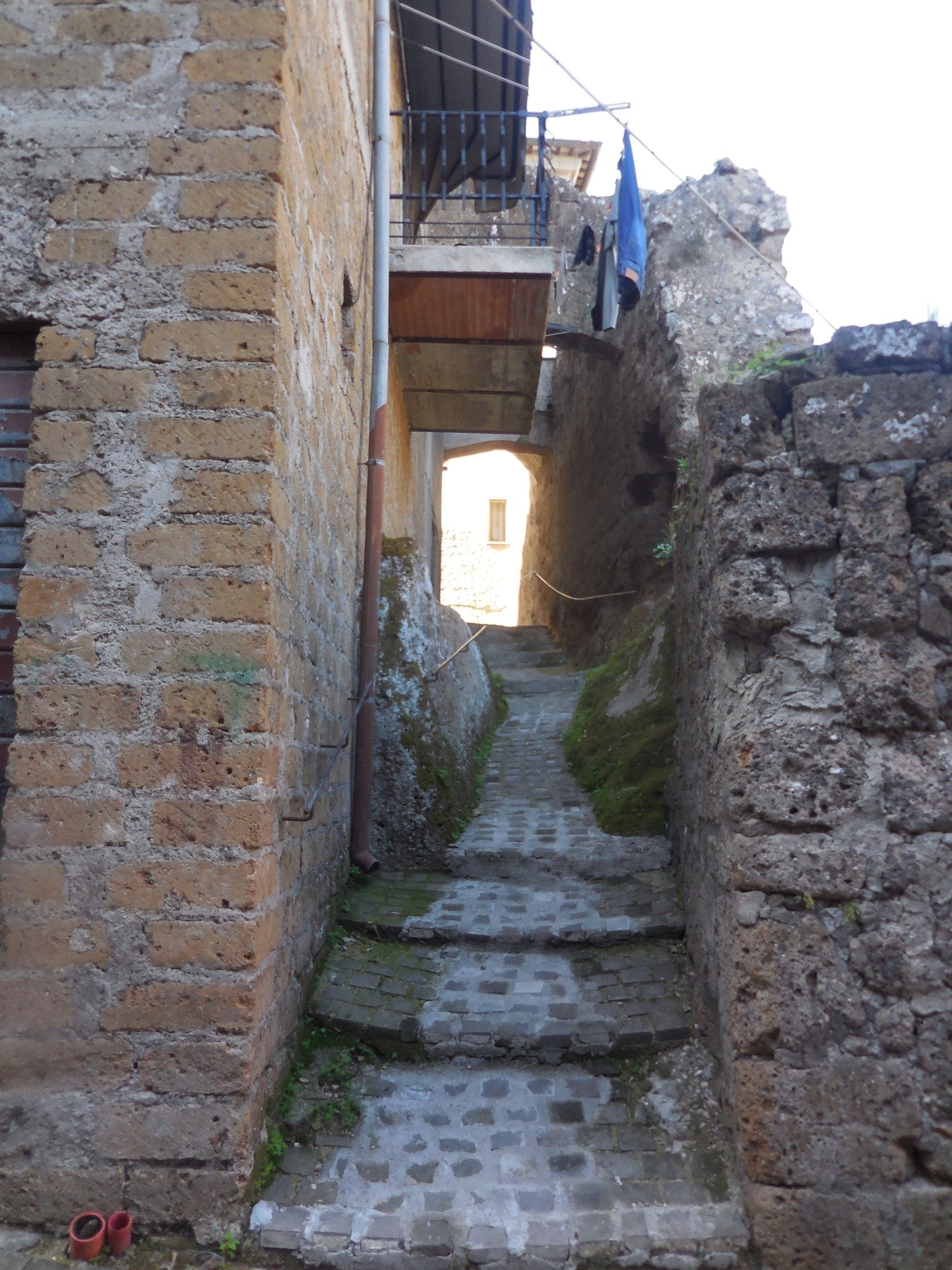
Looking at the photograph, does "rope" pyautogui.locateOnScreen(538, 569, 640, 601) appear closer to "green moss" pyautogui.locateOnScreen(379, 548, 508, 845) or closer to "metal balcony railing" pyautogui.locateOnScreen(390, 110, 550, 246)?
"metal balcony railing" pyautogui.locateOnScreen(390, 110, 550, 246)

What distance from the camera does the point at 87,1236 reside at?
237 centimetres

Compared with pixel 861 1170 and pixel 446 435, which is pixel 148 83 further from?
pixel 446 435

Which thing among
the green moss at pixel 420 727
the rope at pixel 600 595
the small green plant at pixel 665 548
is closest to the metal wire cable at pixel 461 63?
the green moss at pixel 420 727

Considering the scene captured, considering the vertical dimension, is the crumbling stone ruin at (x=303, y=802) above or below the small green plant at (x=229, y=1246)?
above

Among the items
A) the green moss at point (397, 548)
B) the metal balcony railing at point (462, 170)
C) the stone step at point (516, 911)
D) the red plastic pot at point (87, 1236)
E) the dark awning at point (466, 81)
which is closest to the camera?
the red plastic pot at point (87, 1236)

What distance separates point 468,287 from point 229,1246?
209 inches

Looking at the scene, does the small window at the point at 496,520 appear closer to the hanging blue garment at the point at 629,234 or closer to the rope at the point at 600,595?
the rope at the point at 600,595

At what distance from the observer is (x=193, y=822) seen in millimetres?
2555

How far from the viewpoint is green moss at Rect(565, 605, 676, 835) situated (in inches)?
179

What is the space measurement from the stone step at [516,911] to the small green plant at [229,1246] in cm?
149

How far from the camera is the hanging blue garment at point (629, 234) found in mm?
6887

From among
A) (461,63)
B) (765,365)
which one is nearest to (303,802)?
(765,365)

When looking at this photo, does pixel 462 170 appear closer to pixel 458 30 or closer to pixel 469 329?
pixel 458 30

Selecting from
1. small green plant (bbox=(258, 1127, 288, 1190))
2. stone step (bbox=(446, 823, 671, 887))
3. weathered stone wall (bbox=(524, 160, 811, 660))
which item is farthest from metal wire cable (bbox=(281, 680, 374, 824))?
weathered stone wall (bbox=(524, 160, 811, 660))
